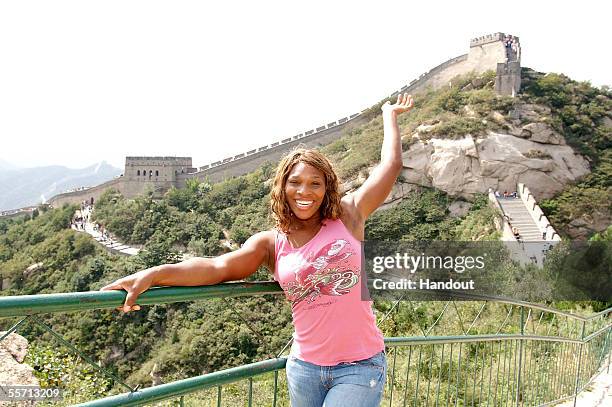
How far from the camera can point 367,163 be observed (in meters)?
28.2

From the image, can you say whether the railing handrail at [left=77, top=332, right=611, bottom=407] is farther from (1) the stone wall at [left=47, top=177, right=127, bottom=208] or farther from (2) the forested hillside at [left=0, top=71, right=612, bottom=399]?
(1) the stone wall at [left=47, top=177, right=127, bottom=208]

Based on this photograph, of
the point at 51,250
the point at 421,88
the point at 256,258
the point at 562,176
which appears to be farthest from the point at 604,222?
the point at 51,250

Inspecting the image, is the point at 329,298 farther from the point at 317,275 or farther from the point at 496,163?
the point at 496,163

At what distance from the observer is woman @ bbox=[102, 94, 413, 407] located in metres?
1.76

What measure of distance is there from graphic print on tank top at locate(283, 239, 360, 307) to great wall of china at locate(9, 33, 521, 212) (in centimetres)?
3207

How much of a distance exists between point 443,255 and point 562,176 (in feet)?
25.6

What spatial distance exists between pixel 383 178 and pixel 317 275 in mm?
510

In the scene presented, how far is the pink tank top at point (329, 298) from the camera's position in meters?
1.78

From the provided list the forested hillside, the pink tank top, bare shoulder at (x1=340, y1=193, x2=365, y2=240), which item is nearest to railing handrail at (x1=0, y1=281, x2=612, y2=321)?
the pink tank top

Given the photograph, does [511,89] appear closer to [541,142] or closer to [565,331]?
[541,142]

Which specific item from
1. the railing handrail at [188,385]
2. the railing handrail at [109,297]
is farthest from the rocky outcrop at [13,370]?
the railing handrail at [109,297]

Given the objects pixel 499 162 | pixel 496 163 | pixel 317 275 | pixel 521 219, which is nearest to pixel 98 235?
pixel 496 163

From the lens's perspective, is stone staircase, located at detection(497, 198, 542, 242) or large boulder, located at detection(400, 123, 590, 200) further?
large boulder, located at detection(400, 123, 590, 200)

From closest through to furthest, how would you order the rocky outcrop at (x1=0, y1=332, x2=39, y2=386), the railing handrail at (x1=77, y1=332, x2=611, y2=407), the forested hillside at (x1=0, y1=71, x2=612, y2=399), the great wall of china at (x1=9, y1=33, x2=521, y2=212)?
the railing handrail at (x1=77, y1=332, x2=611, y2=407)
the rocky outcrop at (x1=0, y1=332, x2=39, y2=386)
the forested hillside at (x1=0, y1=71, x2=612, y2=399)
the great wall of china at (x1=9, y1=33, x2=521, y2=212)
